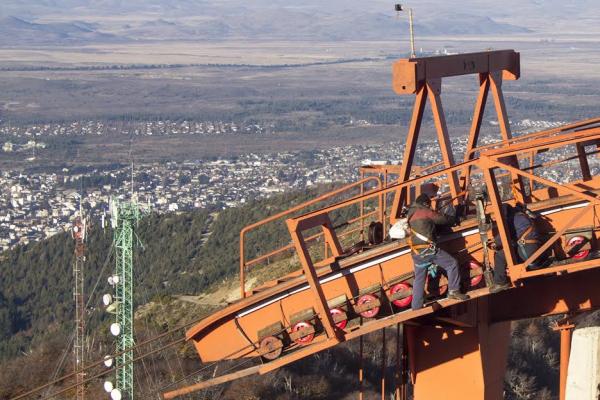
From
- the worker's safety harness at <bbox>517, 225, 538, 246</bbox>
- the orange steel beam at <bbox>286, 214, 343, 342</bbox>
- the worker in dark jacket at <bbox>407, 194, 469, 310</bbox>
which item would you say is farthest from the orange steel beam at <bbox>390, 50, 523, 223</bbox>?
the orange steel beam at <bbox>286, 214, 343, 342</bbox>

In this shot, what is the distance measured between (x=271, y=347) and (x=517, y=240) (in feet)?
8.77

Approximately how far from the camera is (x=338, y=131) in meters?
139

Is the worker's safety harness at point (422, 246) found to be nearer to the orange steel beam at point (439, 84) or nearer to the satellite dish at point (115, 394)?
the orange steel beam at point (439, 84)

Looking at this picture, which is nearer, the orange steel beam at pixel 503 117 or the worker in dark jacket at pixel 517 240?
the worker in dark jacket at pixel 517 240

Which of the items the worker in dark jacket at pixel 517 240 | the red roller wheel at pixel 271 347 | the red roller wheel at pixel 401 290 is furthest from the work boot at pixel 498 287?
the red roller wheel at pixel 271 347

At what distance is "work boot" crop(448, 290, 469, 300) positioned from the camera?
37.4 ft

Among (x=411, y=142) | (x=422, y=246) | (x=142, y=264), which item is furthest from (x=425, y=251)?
(x=142, y=264)

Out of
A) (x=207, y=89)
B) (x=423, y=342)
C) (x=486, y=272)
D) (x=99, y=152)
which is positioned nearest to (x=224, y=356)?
(x=423, y=342)

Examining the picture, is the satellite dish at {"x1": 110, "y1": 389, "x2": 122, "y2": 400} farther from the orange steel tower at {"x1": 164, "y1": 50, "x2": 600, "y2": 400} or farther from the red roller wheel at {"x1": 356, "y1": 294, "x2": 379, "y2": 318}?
the red roller wheel at {"x1": 356, "y1": 294, "x2": 379, "y2": 318}

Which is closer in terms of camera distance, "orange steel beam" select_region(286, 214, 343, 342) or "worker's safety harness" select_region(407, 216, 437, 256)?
"orange steel beam" select_region(286, 214, 343, 342)

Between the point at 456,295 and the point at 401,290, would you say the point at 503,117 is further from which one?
the point at 456,295

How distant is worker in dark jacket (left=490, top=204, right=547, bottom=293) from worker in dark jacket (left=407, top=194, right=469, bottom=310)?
0.38 metres

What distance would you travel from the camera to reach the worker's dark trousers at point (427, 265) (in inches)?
454

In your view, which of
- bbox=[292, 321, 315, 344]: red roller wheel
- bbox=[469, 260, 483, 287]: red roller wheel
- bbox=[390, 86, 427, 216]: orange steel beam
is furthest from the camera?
bbox=[390, 86, 427, 216]: orange steel beam
